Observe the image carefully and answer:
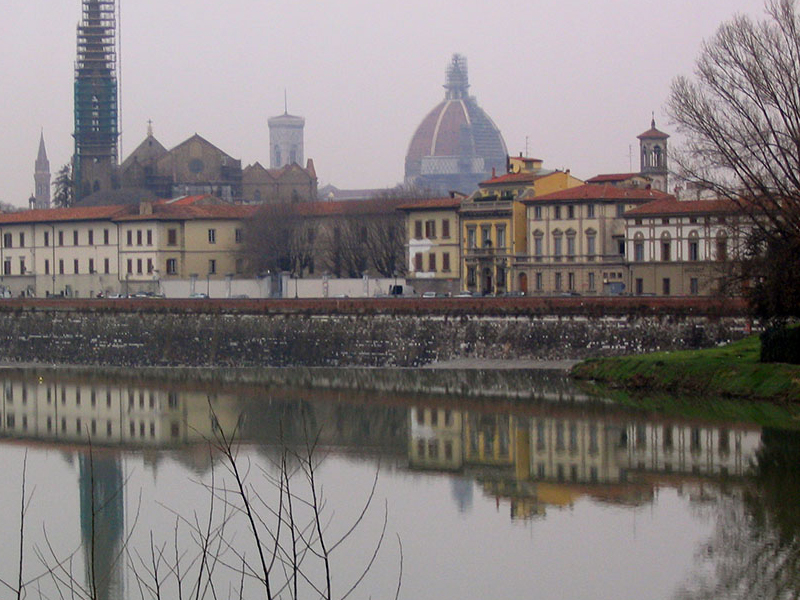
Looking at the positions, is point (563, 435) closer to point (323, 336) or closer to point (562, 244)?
point (323, 336)

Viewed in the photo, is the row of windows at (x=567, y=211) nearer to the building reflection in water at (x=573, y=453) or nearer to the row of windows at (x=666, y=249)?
the row of windows at (x=666, y=249)

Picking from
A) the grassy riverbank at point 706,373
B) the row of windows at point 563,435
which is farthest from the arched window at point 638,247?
the row of windows at point 563,435

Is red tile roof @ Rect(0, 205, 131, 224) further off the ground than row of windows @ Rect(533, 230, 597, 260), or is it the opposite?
red tile roof @ Rect(0, 205, 131, 224)

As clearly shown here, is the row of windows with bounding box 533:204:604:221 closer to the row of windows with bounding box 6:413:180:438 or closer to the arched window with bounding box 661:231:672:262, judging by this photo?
the arched window with bounding box 661:231:672:262

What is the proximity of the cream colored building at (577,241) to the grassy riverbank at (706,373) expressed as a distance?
19.6 m

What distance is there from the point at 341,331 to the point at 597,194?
56.1 ft

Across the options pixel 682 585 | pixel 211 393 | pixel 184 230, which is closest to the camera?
pixel 682 585

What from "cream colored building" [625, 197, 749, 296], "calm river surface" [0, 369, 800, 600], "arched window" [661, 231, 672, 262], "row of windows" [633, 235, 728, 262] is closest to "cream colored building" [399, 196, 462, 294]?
"cream colored building" [625, 197, 749, 296]

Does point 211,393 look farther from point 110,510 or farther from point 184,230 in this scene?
point 184,230

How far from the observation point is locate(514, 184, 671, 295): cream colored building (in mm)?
72062

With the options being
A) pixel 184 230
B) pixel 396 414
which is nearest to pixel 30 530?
pixel 396 414

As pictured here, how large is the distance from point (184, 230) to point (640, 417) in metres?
49.9

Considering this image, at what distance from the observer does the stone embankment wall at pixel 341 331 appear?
56.3 metres

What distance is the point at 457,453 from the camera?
35.4 m
